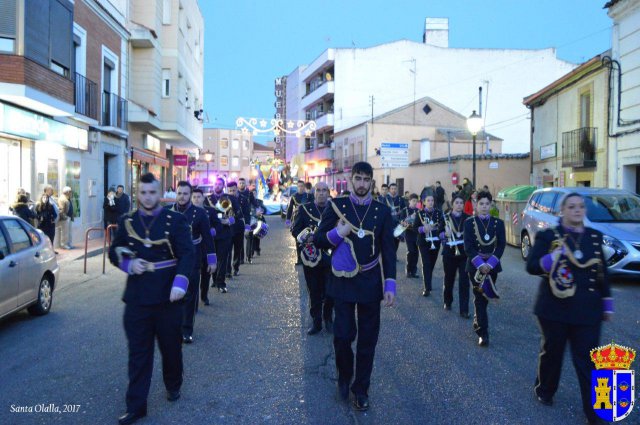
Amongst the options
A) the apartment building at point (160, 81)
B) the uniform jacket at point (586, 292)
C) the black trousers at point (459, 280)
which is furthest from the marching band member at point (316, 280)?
the apartment building at point (160, 81)

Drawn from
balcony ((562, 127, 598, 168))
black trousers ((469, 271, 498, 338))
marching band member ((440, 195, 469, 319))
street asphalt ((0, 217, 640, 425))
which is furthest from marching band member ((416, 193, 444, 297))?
balcony ((562, 127, 598, 168))

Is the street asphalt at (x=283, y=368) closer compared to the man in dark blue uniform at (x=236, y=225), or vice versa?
the street asphalt at (x=283, y=368)

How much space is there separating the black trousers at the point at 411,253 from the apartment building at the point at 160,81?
47.8 ft

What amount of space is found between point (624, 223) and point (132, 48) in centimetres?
1955

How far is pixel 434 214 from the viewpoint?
9930mm

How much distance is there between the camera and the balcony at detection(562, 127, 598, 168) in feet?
66.0

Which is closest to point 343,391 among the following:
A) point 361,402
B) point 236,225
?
point 361,402

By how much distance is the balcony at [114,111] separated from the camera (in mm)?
20188

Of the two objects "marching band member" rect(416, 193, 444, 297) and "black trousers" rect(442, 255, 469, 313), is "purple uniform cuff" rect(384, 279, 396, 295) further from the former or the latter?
"marching band member" rect(416, 193, 444, 297)

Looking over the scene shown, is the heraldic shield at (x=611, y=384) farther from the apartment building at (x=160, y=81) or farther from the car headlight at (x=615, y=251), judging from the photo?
the apartment building at (x=160, y=81)

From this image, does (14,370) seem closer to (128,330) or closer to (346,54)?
(128,330)

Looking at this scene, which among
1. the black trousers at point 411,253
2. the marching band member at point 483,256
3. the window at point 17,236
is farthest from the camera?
the black trousers at point 411,253

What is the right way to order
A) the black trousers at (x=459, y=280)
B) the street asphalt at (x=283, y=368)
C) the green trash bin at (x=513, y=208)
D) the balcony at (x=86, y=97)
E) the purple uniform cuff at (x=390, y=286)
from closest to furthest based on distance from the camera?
1. the street asphalt at (x=283, y=368)
2. the purple uniform cuff at (x=390, y=286)
3. the black trousers at (x=459, y=280)
4. the green trash bin at (x=513, y=208)
5. the balcony at (x=86, y=97)

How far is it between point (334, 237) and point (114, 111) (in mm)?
18216
